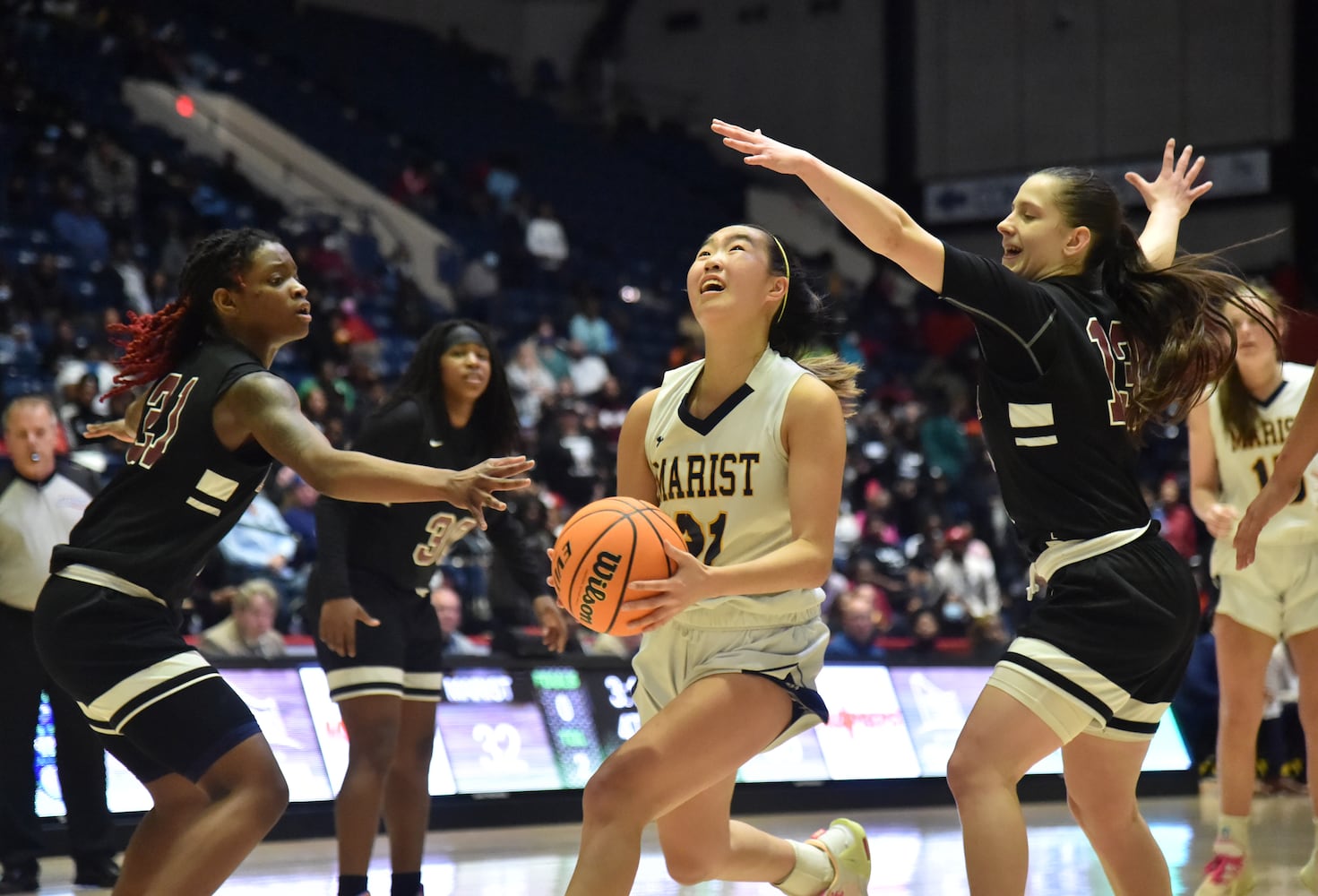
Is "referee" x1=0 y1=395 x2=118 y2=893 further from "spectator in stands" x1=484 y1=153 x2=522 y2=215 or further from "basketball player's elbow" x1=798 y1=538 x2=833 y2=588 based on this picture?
"spectator in stands" x1=484 y1=153 x2=522 y2=215

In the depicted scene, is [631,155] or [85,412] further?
[631,155]

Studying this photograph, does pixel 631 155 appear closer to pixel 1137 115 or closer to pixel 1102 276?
pixel 1137 115

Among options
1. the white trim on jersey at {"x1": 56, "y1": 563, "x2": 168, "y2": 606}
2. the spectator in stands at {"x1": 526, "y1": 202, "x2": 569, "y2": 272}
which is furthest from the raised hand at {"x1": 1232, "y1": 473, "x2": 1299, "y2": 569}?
the spectator in stands at {"x1": 526, "y1": 202, "x2": 569, "y2": 272}

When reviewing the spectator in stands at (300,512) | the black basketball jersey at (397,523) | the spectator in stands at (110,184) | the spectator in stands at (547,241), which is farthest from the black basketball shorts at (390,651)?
the spectator in stands at (547,241)

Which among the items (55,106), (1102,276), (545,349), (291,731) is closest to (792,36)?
(545,349)

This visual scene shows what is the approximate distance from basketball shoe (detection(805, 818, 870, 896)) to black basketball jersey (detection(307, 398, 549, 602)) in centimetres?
177

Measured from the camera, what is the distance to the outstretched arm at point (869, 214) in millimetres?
3627

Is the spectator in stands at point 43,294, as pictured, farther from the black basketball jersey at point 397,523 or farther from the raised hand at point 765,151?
the raised hand at point 765,151

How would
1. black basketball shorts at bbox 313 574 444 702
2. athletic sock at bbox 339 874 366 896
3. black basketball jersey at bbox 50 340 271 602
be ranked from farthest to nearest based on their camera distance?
black basketball shorts at bbox 313 574 444 702
athletic sock at bbox 339 874 366 896
black basketball jersey at bbox 50 340 271 602

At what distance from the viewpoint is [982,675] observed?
33.8ft

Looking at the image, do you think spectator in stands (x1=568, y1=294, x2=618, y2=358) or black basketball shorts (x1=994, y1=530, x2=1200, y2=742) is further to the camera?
spectator in stands (x1=568, y1=294, x2=618, y2=358)

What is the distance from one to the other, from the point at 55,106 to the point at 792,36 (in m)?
13.9

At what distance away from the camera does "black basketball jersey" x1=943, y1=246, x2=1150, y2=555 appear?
385 cm

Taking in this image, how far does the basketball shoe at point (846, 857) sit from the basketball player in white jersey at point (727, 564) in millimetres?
426
